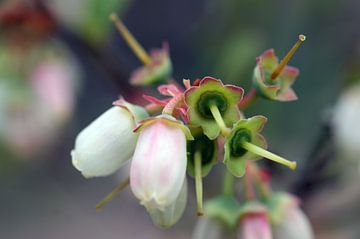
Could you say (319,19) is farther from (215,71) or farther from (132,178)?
(132,178)

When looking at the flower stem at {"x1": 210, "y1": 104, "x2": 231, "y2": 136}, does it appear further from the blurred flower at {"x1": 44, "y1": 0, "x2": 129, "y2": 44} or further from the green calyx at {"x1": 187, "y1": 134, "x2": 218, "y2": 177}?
the blurred flower at {"x1": 44, "y1": 0, "x2": 129, "y2": 44}

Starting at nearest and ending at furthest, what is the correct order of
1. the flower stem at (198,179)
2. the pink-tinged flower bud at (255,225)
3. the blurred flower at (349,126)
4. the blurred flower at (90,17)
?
1. the flower stem at (198,179)
2. the pink-tinged flower bud at (255,225)
3. the blurred flower at (349,126)
4. the blurred flower at (90,17)

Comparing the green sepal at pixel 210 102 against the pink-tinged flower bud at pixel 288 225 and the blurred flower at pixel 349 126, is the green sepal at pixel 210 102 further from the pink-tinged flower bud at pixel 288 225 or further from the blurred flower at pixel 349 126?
the blurred flower at pixel 349 126

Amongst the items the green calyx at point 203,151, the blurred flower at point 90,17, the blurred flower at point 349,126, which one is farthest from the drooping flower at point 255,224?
the blurred flower at point 90,17

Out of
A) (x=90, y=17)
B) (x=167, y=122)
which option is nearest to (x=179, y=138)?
(x=167, y=122)

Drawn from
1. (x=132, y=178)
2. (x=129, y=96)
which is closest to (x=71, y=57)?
(x=129, y=96)

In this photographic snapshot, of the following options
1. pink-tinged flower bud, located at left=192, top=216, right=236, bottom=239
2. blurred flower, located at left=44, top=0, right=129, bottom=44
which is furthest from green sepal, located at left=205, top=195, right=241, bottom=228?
blurred flower, located at left=44, top=0, right=129, bottom=44
